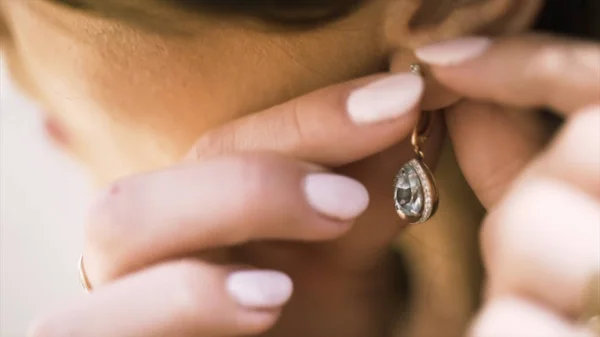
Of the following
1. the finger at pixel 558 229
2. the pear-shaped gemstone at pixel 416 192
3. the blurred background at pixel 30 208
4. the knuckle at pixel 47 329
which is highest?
the blurred background at pixel 30 208

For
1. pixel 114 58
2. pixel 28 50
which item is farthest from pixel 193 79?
pixel 28 50

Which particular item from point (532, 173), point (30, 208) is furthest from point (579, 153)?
point (30, 208)

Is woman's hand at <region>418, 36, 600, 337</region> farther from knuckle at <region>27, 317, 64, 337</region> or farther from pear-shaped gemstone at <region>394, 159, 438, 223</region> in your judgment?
knuckle at <region>27, 317, 64, 337</region>

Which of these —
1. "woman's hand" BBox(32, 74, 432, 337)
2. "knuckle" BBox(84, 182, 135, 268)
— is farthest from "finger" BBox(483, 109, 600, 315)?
"knuckle" BBox(84, 182, 135, 268)

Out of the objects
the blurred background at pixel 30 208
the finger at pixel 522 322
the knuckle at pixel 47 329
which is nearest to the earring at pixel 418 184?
the finger at pixel 522 322

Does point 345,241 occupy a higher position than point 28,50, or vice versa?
point 28,50

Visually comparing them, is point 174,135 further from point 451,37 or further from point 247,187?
point 451,37

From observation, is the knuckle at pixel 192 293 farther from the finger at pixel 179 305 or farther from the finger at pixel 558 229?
the finger at pixel 558 229
